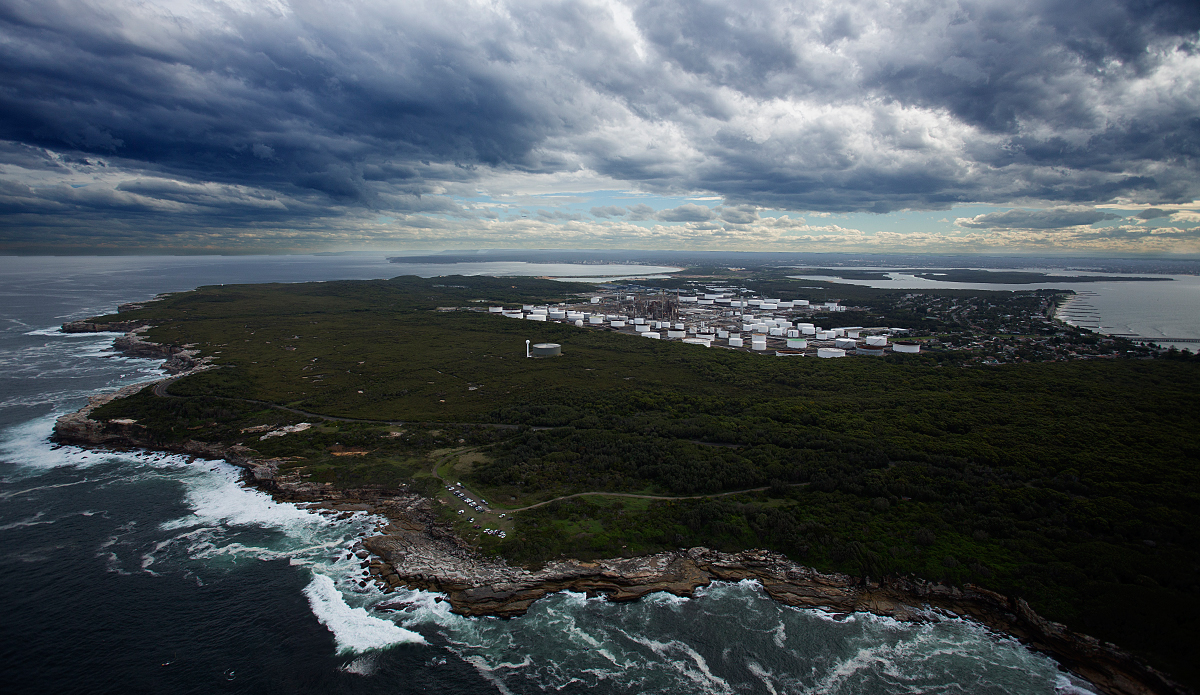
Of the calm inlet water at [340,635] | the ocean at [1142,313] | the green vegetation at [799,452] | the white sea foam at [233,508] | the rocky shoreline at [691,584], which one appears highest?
the ocean at [1142,313]

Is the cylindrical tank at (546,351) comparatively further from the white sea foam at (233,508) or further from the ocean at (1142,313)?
the ocean at (1142,313)

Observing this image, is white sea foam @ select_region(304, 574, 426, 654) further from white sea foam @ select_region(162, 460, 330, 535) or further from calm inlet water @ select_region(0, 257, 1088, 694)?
white sea foam @ select_region(162, 460, 330, 535)

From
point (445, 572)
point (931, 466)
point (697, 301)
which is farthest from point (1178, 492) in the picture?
point (697, 301)

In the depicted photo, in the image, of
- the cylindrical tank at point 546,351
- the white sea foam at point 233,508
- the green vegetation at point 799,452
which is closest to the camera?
the green vegetation at point 799,452

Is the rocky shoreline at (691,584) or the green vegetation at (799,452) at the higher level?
the green vegetation at (799,452)

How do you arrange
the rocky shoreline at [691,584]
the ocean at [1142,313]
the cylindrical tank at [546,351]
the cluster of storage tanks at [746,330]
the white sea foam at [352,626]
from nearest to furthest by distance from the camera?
the rocky shoreline at [691,584]
the white sea foam at [352,626]
the cylindrical tank at [546,351]
the cluster of storage tanks at [746,330]
the ocean at [1142,313]

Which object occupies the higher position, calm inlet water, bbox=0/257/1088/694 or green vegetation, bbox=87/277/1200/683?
green vegetation, bbox=87/277/1200/683

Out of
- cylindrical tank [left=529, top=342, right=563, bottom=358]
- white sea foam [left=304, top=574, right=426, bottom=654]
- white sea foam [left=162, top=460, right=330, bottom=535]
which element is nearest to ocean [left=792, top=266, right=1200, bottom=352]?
cylindrical tank [left=529, top=342, right=563, bottom=358]

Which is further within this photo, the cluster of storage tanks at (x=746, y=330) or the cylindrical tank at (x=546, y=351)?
the cluster of storage tanks at (x=746, y=330)

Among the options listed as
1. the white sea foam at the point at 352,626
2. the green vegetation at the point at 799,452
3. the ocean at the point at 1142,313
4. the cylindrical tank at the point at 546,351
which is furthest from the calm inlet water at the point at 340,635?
the ocean at the point at 1142,313
